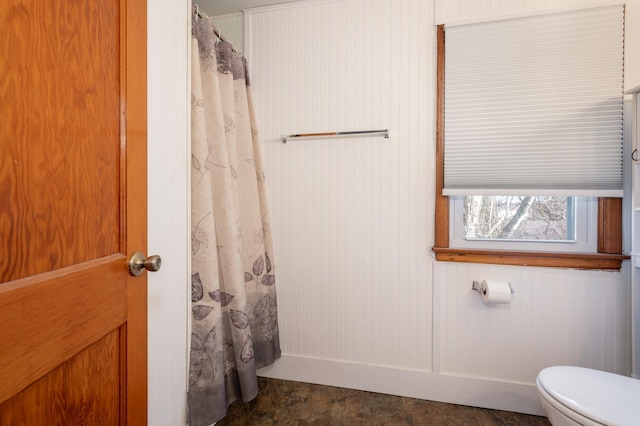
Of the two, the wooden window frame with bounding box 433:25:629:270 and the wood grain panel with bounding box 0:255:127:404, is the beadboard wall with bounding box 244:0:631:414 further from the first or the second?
the wood grain panel with bounding box 0:255:127:404

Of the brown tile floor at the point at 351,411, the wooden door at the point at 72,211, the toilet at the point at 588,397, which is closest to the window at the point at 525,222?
the toilet at the point at 588,397

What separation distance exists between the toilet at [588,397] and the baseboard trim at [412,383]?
494 millimetres

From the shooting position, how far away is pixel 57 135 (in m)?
0.61

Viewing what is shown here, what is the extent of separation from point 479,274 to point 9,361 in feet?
5.75

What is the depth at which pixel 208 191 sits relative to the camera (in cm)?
126

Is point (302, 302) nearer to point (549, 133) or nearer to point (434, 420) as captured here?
point (434, 420)

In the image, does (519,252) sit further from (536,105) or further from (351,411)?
(351,411)

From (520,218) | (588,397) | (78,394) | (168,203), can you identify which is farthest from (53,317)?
(520,218)

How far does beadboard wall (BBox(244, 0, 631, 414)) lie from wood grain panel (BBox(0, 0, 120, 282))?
111 cm

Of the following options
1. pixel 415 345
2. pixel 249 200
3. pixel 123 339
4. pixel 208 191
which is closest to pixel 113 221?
pixel 123 339

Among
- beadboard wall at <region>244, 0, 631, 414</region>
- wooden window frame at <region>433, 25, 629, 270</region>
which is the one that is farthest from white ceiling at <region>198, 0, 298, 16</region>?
wooden window frame at <region>433, 25, 629, 270</region>

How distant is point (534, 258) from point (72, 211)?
187cm

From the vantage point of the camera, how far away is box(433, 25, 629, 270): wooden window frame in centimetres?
143

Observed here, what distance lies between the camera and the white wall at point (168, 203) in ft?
3.07
